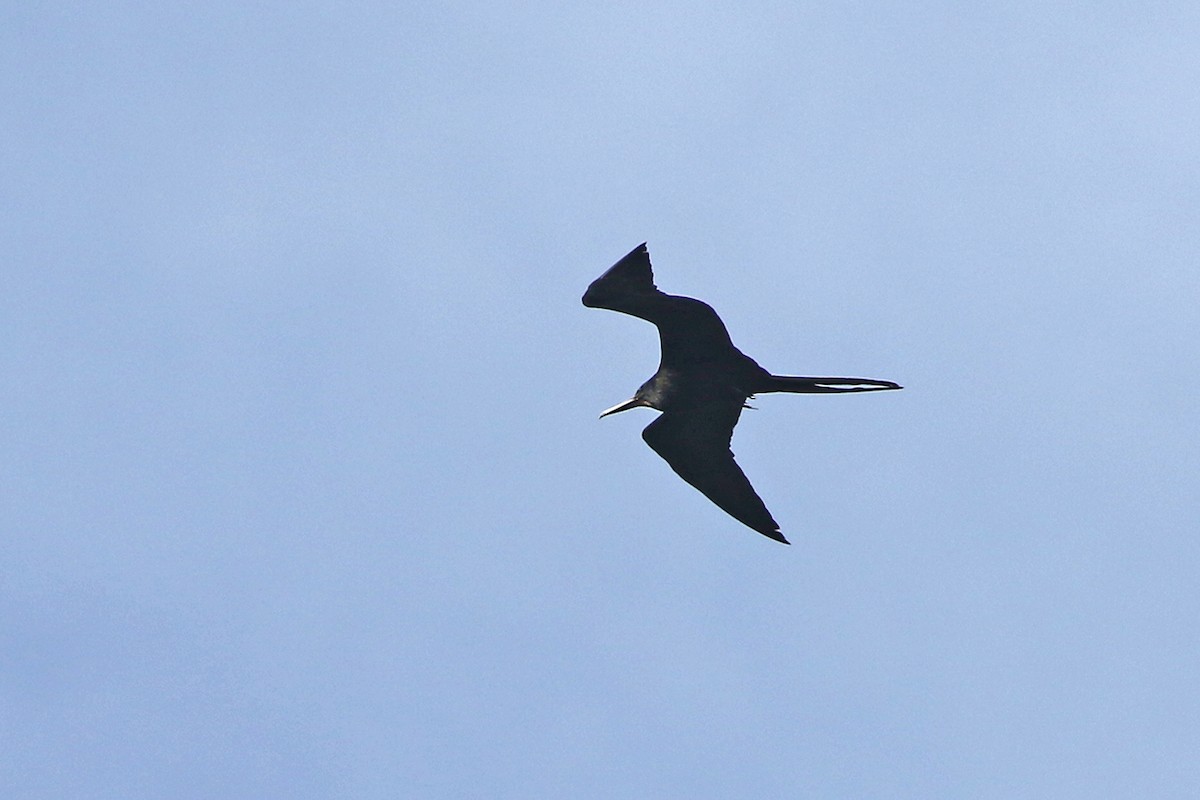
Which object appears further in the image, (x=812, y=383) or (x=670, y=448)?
(x=670, y=448)

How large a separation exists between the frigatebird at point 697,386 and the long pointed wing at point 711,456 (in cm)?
1

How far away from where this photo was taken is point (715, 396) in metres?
17.4

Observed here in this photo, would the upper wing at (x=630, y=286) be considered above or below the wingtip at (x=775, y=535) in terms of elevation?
above

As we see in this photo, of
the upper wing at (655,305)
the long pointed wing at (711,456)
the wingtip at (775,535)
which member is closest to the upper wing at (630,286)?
the upper wing at (655,305)

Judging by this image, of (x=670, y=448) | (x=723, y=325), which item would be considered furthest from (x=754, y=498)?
(x=723, y=325)

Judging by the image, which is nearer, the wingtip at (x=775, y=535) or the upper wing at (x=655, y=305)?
the upper wing at (x=655, y=305)

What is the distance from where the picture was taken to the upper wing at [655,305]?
1636 centimetres

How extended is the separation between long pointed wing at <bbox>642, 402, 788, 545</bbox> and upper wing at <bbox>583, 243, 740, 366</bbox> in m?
1.00

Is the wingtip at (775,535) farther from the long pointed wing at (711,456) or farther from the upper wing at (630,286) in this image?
the upper wing at (630,286)

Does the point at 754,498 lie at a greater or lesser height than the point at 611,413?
lesser

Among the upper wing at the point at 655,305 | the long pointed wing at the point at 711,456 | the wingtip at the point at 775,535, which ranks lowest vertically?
the wingtip at the point at 775,535

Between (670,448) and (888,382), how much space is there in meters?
2.88

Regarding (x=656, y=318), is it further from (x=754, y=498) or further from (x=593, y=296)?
(x=754, y=498)

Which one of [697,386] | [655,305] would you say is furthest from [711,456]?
[655,305]
